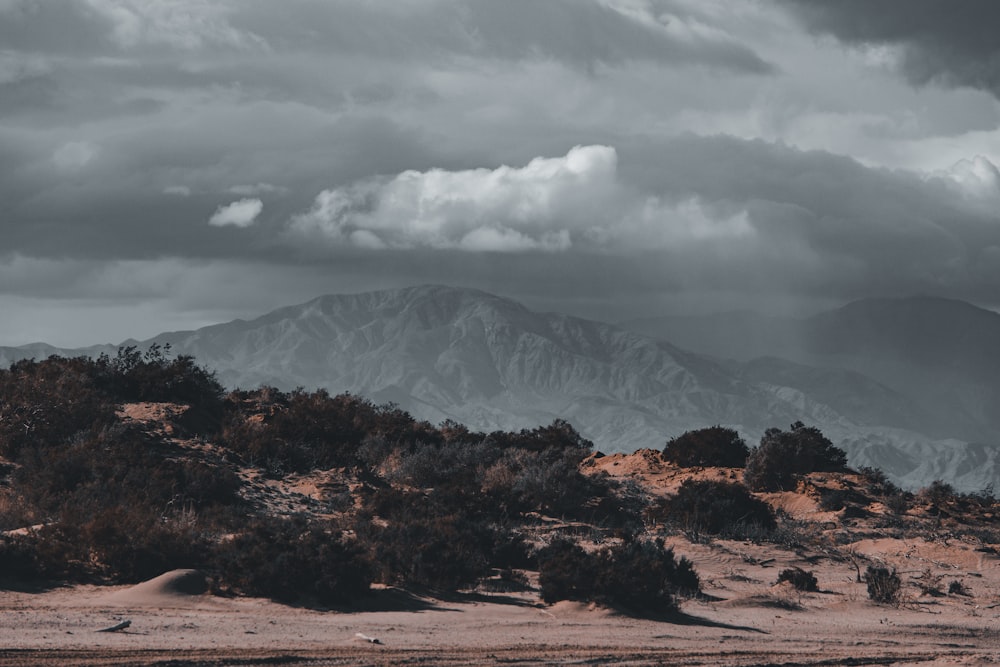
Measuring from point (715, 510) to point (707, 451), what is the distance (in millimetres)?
10025

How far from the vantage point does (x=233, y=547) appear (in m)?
23.5

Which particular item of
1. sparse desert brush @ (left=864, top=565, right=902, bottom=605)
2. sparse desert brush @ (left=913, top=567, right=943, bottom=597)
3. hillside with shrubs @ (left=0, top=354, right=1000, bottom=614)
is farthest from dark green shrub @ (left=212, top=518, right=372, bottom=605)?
sparse desert brush @ (left=913, top=567, right=943, bottom=597)

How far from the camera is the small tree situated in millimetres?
42875

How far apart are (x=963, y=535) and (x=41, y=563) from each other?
28.1 m

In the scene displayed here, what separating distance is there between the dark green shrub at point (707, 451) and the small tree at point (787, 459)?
888mm

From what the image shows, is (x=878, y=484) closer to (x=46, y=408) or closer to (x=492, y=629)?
(x=492, y=629)

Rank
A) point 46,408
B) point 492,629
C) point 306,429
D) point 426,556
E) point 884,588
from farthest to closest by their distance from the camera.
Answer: point 306,429
point 46,408
point 884,588
point 426,556
point 492,629

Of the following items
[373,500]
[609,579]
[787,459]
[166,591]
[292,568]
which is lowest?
[166,591]

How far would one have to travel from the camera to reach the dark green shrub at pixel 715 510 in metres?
35.9

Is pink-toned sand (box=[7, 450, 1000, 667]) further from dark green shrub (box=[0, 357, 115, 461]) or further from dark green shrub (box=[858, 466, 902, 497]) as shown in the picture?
dark green shrub (box=[0, 357, 115, 461])

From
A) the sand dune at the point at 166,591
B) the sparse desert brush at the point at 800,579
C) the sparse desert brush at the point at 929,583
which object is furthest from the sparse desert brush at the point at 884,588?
the sand dune at the point at 166,591

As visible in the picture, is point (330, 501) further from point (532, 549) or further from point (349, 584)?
point (349, 584)

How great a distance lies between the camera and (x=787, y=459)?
143 feet

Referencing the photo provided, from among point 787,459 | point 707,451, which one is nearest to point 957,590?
point 787,459
